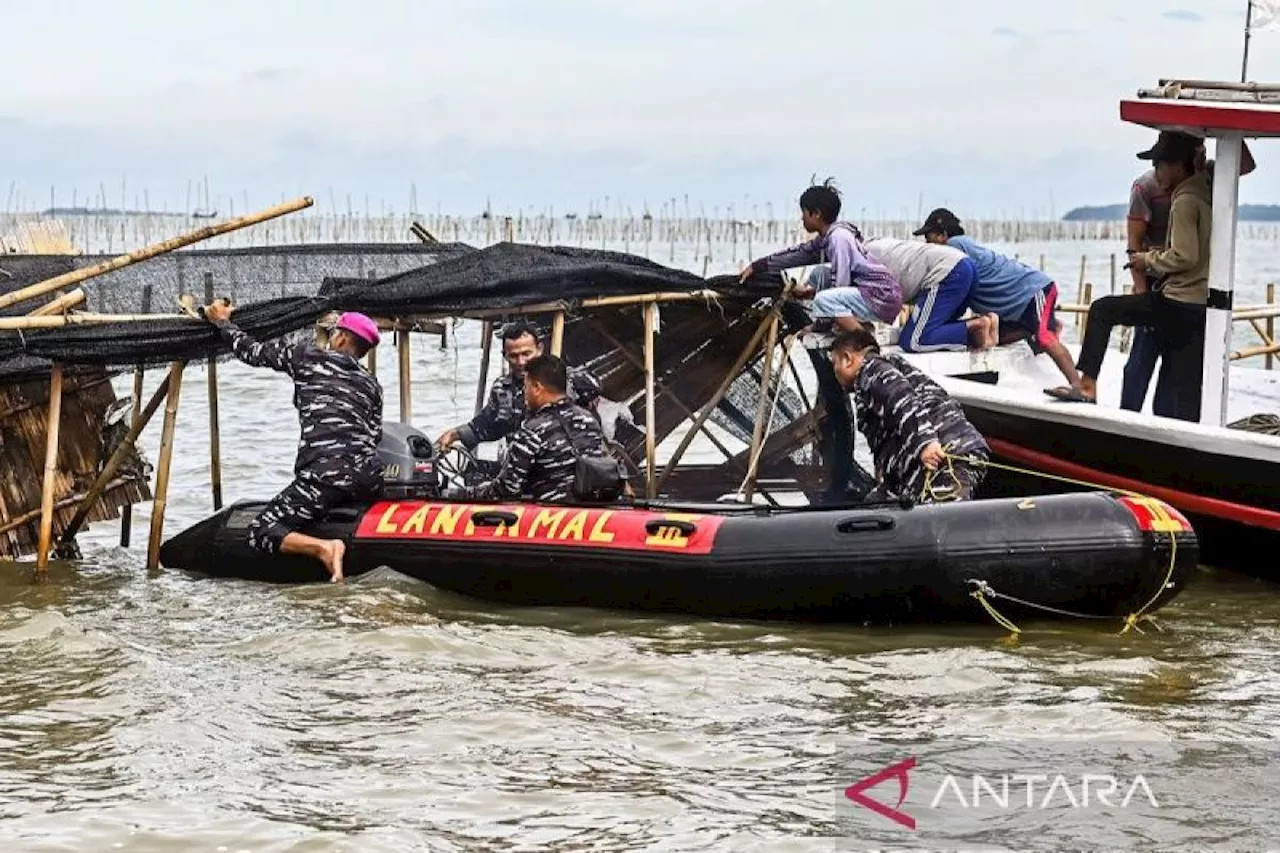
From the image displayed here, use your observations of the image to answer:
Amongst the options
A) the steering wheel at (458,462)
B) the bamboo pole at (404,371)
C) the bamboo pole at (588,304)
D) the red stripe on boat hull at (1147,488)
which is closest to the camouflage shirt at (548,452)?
the steering wheel at (458,462)

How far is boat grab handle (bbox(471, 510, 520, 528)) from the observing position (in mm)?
9875

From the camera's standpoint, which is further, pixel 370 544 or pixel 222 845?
pixel 370 544

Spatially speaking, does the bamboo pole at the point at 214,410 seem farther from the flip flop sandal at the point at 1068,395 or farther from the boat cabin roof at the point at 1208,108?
the boat cabin roof at the point at 1208,108

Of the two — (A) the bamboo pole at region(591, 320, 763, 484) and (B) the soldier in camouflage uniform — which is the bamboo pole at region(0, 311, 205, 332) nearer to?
(B) the soldier in camouflage uniform

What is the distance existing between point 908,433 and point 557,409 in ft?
6.32

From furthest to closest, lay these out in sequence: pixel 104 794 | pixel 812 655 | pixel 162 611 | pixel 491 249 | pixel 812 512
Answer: pixel 491 249 < pixel 162 611 < pixel 812 512 < pixel 812 655 < pixel 104 794

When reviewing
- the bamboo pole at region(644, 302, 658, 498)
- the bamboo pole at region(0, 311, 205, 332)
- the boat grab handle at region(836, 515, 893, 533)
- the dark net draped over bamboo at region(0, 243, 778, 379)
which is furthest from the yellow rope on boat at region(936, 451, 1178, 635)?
the bamboo pole at region(0, 311, 205, 332)

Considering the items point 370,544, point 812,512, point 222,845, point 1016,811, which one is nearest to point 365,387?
point 370,544

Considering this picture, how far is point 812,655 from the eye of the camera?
Answer: 8.91 metres

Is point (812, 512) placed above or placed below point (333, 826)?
above

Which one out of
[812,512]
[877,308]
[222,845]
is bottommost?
[222,845]

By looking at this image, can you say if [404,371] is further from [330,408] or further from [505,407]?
[330,408]

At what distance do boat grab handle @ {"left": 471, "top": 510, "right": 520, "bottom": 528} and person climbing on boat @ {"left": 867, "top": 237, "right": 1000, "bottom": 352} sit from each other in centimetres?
367

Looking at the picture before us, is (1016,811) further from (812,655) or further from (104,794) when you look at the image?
(104,794)
